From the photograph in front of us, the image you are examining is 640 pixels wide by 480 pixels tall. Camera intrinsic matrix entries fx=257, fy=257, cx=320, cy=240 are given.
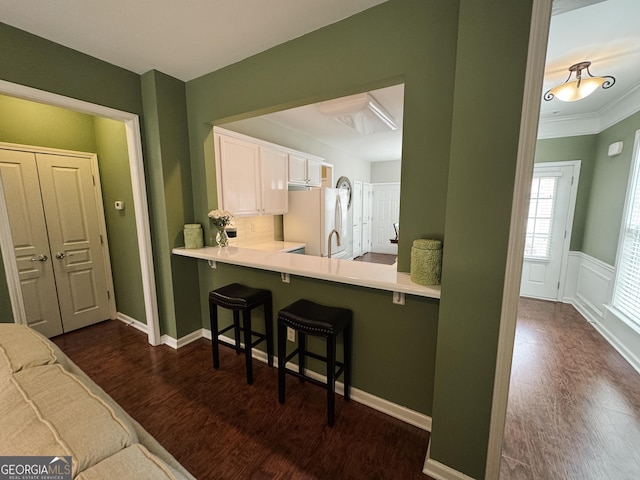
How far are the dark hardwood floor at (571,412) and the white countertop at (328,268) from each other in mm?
1191

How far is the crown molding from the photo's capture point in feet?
9.14

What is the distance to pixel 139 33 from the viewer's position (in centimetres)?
178

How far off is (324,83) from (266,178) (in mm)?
1712

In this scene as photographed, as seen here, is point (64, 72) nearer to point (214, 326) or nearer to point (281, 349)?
point (214, 326)

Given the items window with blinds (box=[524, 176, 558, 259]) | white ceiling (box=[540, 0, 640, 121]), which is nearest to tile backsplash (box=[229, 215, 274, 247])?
white ceiling (box=[540, 0, 640, 121])

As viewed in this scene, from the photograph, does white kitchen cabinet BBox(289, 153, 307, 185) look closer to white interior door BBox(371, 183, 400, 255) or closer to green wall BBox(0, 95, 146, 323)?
green wall BBox(0, 95, 146, 323)

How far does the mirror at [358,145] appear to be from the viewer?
278 centimetres

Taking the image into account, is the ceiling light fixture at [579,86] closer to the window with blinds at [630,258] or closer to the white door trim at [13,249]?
the window with blinds at [630,258]

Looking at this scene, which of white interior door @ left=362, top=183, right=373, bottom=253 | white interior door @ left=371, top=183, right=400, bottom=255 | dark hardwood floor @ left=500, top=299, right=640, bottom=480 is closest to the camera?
dark hardwood floor @ left=500, top=299, right=640, bottom=480

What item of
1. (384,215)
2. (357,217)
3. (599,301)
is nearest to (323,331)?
(599,301)

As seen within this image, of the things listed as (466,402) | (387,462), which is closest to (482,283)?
(466,402)

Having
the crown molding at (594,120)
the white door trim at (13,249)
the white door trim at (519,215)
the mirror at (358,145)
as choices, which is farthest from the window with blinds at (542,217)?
the white door trim at (13,249)

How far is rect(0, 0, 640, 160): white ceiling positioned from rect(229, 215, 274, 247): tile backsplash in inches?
66.8

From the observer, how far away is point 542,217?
13.0 feet
